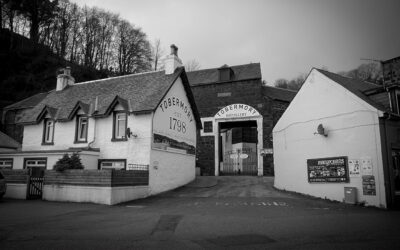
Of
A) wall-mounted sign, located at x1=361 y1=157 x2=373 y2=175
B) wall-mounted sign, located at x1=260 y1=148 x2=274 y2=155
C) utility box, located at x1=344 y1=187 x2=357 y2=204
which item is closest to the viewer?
wall-mounted sign, located at x1=361 y1=157 x2=373 y2=175

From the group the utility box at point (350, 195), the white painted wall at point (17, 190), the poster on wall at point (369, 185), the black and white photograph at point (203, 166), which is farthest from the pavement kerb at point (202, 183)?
the poster on wall at point (369, 185)

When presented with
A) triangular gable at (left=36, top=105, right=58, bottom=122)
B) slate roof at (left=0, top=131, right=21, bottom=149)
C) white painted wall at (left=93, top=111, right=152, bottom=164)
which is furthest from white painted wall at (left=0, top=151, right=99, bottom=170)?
slate roof at (left=0, top=131, right=21, bottom=149)

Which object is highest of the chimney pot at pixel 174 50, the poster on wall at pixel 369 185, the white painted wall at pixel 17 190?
the chimney pot at pixel 174 50

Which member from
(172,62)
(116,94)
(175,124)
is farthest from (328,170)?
(116,94)

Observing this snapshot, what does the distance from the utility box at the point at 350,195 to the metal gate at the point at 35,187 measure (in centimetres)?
1775

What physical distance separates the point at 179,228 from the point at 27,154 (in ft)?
58.4

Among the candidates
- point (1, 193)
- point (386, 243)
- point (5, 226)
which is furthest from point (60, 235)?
point (1, 193)

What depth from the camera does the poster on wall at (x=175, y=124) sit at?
21.5m

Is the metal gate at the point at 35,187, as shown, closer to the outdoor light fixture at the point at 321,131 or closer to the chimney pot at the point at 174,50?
the chimney pot at the point at 174,50

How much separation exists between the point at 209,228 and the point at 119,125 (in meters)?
14.3

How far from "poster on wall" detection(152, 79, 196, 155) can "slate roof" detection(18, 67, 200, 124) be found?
72cm

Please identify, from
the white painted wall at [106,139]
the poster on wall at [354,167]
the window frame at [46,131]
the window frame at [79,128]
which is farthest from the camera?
the window frame at [46,131]

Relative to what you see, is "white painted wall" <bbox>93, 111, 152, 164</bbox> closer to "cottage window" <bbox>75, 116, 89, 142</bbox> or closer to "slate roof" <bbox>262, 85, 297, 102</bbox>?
"cottage window" <bbox>75, 116, 89, 142</bbox>

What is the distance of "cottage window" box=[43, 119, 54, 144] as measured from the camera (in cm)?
2492
